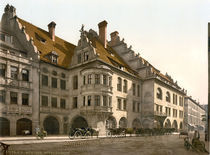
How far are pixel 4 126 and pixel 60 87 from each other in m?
10.3

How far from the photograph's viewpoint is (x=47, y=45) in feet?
110

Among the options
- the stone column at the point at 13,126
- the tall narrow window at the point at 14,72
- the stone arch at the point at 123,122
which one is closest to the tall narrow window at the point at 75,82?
the tall narrow window at the point at 14,72

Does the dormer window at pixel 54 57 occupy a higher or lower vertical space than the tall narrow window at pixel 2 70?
higher

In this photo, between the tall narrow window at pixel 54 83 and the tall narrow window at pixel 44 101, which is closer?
the tall narrow window at pixel 44 101

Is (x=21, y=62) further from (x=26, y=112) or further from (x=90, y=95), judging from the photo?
(x=90, y=95)

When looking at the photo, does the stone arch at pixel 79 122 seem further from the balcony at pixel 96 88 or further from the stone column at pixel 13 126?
the stone column at pixel 13 126

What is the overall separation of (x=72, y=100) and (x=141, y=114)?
1474 cm

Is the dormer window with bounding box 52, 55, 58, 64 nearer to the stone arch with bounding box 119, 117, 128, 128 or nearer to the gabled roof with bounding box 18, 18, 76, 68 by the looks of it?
the gabled roof with bounding box 18, 18, 76, 68

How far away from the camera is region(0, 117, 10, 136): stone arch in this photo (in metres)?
24.1

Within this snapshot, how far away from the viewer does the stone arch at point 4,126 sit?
24109mm

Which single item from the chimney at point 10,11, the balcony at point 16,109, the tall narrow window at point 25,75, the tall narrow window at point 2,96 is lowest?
the balcony at point 16,109

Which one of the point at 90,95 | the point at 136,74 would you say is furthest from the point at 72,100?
the point at 136,74

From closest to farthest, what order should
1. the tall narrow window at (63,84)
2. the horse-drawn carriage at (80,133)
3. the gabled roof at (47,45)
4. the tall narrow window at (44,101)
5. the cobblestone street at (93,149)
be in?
1. the cobblestone street at (93,149)
2. the horse-drawn carriage at (80,133)
3. the tall narrow window at (44,101)
4. the gabled roof at (47,45)
5. the tall narrow window at (63,84)

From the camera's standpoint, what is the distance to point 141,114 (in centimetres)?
3969
